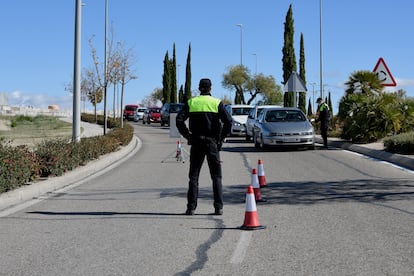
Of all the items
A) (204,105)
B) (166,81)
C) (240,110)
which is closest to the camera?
(204,105)

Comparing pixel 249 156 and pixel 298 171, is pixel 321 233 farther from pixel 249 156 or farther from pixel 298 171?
pixel 249 156

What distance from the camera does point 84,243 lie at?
24.4ft

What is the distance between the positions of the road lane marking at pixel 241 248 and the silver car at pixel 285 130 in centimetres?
1425

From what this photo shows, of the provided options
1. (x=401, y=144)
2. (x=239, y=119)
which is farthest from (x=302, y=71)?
(x=401, y=144)

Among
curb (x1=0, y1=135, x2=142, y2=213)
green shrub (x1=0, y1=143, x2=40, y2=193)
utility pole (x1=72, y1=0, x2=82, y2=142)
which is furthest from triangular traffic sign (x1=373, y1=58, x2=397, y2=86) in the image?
green shrub (x1=0, y1=143, x2=40, y2=193)

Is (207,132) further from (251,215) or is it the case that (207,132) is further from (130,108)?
(130,108)

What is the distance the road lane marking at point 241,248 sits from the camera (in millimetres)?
6535

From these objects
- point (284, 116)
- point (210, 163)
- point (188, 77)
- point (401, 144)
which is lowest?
point (210, 163)

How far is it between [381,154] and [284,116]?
5134 millimetres

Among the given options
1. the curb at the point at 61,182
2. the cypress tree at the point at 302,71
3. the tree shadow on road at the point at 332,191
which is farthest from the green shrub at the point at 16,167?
the cypress tree at the point at 302,71

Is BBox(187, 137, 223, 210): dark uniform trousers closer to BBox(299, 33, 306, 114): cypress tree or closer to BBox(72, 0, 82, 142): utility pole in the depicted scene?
BBox(72, 0, 82, 142): utility pole

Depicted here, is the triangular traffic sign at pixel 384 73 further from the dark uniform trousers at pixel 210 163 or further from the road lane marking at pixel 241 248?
the road lane marking at pixel 241 248

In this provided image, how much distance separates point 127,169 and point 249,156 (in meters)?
5.06

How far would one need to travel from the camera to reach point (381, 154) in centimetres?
1944
